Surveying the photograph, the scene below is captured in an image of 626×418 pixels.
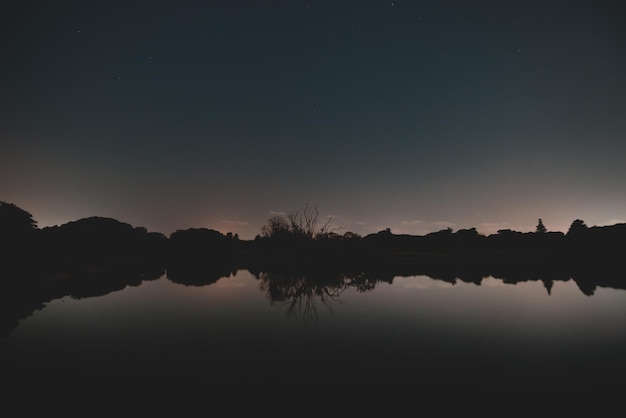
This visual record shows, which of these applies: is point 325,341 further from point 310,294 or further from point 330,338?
point 310,294

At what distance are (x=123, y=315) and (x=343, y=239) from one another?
14.9 meters

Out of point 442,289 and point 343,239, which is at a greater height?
point 343,239

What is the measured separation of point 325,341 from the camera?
697 centimetres

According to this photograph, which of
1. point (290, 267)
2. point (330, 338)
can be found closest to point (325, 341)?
point (330, 338)

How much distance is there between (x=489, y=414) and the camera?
12.8 ft

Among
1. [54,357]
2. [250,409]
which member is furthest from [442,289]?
[54,357]

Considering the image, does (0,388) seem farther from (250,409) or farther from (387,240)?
(387,240)

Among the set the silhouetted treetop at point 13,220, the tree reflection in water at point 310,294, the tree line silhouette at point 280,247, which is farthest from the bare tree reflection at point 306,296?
the silhouetted treetop at point 13,220

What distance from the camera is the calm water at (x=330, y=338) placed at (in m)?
5.33

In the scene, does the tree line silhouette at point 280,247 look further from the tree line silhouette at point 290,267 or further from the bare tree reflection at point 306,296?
the bare tree reflection at point 306,296

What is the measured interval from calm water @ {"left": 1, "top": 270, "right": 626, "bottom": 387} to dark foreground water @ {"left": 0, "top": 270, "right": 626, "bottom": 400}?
34mm

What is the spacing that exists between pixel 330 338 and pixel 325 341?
11.1 inches

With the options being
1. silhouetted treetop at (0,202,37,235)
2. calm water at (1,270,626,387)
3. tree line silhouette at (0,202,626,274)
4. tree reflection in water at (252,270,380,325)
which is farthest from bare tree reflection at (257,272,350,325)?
silhouetted treetop at (0,202,37,235)

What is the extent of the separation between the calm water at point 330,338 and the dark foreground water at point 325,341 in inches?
1.3
